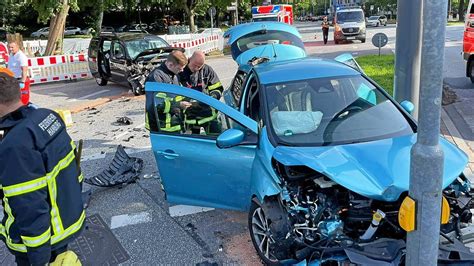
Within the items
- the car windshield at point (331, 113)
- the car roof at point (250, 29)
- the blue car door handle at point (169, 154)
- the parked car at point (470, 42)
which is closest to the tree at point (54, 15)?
the car roof at point (250, 29)

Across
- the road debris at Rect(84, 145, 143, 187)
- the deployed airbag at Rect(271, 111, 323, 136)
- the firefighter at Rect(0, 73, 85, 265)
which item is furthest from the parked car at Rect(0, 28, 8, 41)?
the firefighter at Rect(0, 73, 85, 265)

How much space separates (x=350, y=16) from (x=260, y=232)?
25.2m

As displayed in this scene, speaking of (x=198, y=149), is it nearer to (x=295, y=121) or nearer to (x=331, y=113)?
(x=295, y=121)

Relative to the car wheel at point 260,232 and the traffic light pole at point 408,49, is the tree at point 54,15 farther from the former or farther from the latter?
the car wheel at point 260,232

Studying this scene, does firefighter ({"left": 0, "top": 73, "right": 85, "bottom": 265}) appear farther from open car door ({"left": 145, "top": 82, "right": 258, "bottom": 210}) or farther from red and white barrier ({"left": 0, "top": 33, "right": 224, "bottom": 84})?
red and white barrier ({"left": 0, "top": 33, "right": 224, "bottom": 84})

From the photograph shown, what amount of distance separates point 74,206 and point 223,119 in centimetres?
204

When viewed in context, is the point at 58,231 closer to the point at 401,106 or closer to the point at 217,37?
the point at 401,106

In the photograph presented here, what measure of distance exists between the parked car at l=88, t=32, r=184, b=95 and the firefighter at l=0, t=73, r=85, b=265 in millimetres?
10007

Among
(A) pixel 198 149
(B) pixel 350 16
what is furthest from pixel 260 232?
(B) pixel 350 16

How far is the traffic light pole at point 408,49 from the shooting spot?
19.9 feet

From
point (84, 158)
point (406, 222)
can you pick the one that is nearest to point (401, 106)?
point (406, 222)

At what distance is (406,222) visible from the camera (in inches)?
102

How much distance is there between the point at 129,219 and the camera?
4977 millimetres

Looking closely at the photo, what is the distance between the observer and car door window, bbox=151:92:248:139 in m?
4.49
